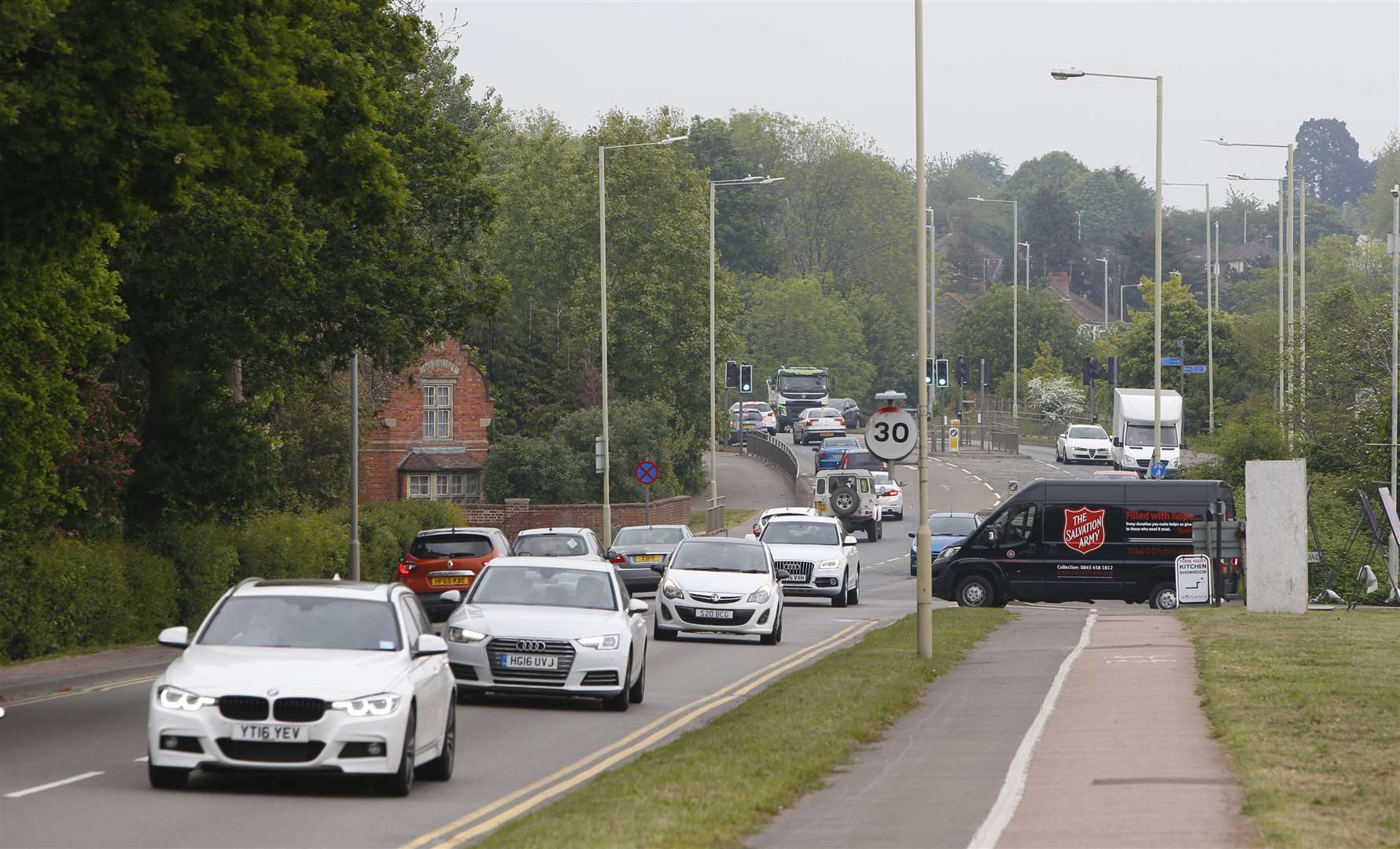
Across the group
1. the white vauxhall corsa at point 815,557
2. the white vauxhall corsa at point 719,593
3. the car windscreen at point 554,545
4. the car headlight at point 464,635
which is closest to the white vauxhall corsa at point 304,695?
the car headlight at point 464,635

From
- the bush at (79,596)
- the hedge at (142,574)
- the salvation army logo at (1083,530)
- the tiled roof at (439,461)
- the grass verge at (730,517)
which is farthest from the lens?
the tiled roof at (439,461)

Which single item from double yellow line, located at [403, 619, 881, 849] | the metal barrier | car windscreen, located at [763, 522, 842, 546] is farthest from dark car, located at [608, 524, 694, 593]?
the metal barrier

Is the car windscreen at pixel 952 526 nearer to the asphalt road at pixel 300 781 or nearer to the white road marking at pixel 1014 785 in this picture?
the asphalt road at pixel 300 781

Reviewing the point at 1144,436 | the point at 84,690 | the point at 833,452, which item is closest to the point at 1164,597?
the point at 84,690

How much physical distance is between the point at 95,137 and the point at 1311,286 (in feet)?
445

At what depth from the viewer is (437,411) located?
68.7 meters

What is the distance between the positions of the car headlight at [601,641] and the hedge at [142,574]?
8.80m

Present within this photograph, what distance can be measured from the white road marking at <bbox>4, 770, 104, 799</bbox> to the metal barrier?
220 feet

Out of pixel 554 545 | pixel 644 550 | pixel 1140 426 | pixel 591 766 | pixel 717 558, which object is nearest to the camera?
pixel 591 766

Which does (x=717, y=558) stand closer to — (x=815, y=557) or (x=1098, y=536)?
(x=1098, y=536)

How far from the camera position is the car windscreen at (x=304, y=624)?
1315 cm

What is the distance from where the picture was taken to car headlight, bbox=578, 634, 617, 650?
1823 cm

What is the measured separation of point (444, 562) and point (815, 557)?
898 cm

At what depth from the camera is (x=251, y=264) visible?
1088 inches
